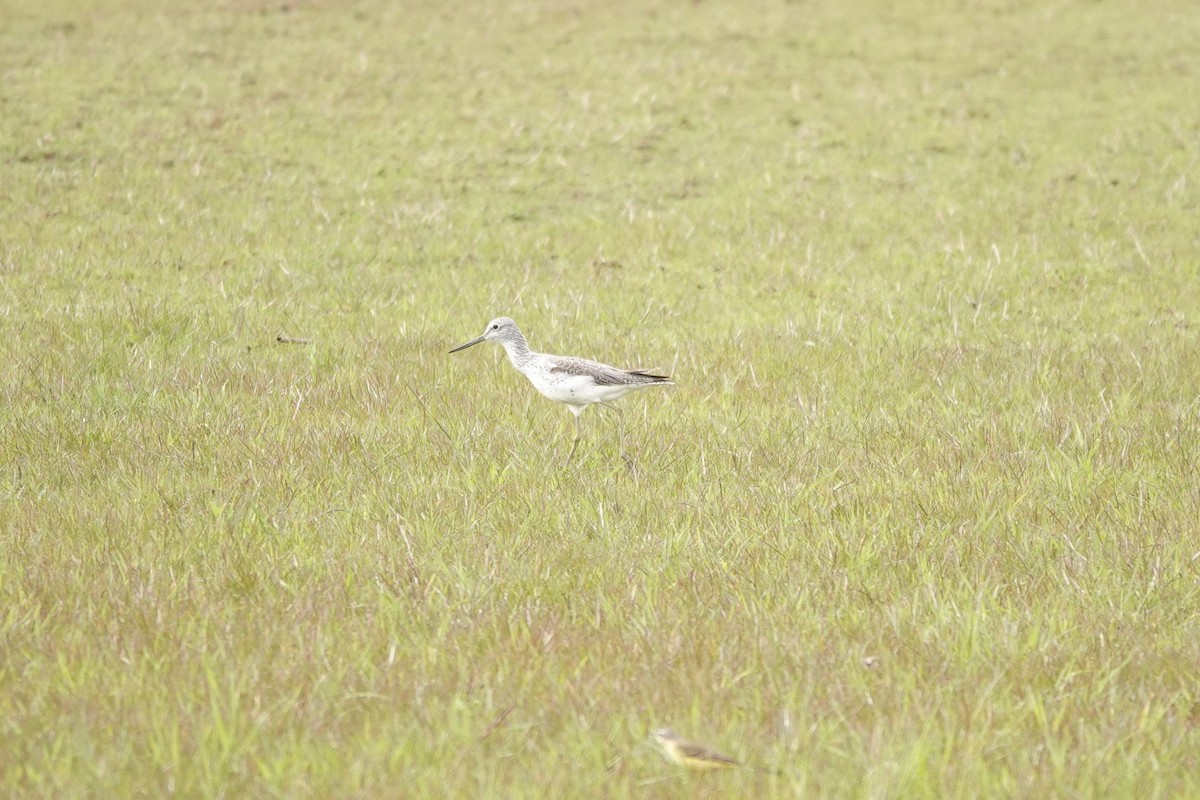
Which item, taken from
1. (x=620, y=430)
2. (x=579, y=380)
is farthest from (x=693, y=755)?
(x=620, y=430)

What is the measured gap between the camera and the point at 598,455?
671cm

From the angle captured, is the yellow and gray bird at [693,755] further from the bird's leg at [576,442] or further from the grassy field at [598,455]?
the bird's leg at [576,442]

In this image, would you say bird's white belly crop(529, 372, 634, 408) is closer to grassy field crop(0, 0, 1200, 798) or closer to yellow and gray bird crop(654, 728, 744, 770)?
grassy field crop(0, 0, 1200, 798)

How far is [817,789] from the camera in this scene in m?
3.48

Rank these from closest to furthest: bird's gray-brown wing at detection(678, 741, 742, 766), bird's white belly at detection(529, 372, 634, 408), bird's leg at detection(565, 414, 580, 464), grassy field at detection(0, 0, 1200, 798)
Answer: bird's gray-brown wing at detection(678, 741, 742, 766)
grassy field at detection(0, 0, 1200, 798)
bird's leg at detection(565, 414, 580, 464)
bird's white belly at detection(529, 372, 634, 408)

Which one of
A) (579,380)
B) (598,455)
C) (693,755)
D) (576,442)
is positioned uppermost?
(579,380)

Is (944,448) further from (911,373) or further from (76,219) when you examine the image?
(76,219)

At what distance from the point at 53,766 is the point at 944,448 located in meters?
4.61

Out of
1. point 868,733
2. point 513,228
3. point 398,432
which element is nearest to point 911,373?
point 398,432

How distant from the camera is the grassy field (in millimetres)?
3801

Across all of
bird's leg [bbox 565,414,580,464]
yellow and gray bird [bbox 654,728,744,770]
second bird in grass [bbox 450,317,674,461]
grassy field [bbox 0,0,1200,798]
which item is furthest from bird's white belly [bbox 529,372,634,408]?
yellow and gray bird [bbox 654,728,744,770]

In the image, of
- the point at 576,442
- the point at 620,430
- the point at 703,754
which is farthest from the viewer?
the point at 620,430

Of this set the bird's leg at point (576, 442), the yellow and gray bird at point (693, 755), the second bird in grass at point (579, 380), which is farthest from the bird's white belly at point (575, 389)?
the yellow and gray bird at point (693, 755)

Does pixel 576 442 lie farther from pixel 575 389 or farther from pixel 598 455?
pixel 575 389
